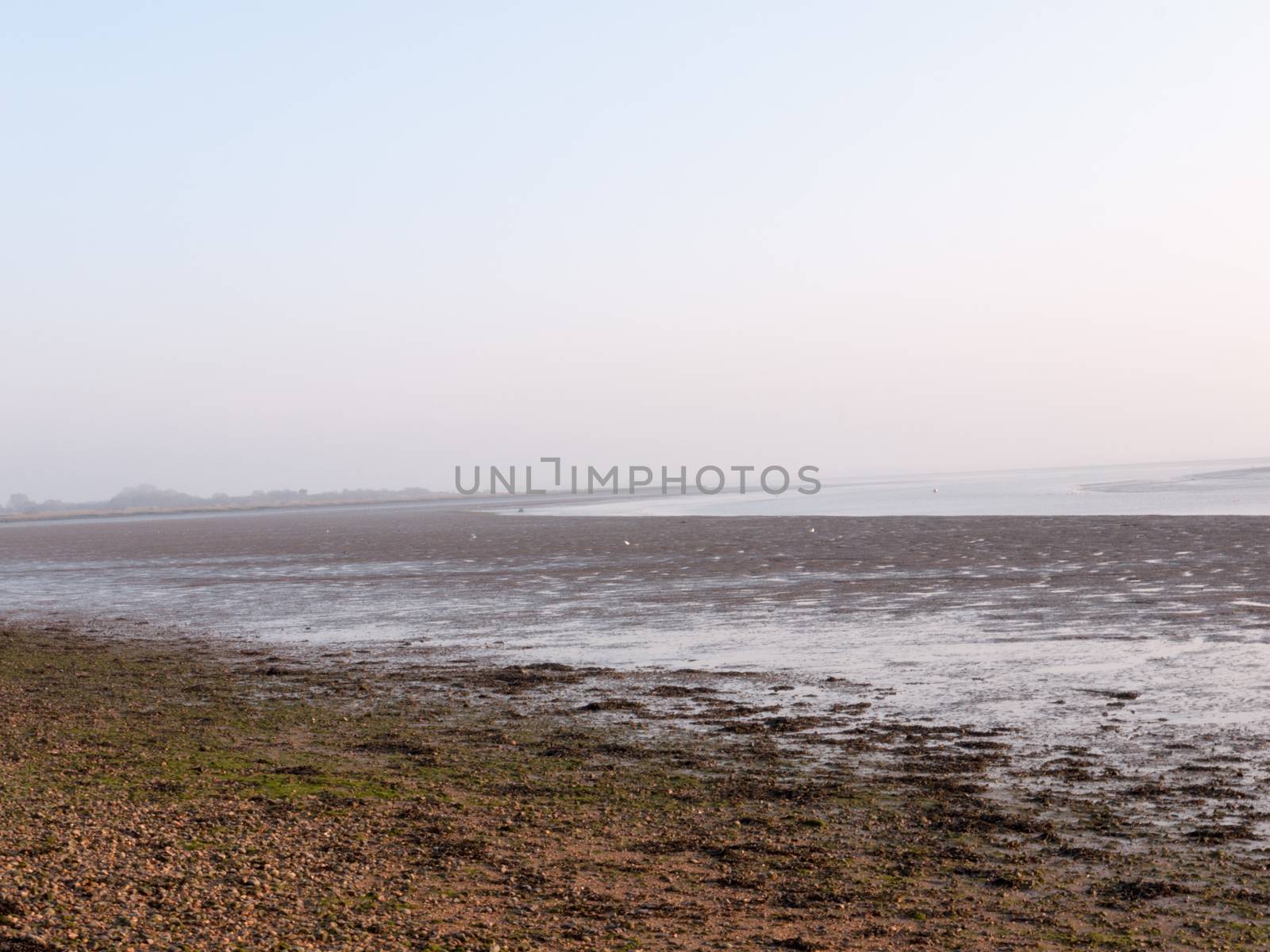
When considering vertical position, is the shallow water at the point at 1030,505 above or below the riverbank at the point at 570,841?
above

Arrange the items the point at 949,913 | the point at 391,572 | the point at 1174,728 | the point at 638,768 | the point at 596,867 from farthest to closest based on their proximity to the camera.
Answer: the point at 391,572 → the point at 1174,728 → the point at 638,768 → the point at 596,867 → the point at 949,913

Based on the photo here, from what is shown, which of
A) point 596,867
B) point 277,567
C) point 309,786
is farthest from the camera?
point 277,567

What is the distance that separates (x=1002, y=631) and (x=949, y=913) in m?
13.6

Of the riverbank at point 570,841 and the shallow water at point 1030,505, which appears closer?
the riverbank at point 570,841

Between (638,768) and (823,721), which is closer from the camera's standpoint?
(638,768)

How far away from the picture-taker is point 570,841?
29.6ft

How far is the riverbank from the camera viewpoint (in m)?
7.07

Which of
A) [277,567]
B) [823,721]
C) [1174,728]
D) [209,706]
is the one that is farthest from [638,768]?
[277,567]

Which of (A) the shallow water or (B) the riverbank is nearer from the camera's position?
(B) the riverbank

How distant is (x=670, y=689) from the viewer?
1578 cm

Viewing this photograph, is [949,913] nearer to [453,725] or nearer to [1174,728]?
[1174,728]

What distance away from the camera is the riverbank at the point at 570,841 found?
707cm

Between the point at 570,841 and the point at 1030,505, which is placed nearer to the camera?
the point at 570,841

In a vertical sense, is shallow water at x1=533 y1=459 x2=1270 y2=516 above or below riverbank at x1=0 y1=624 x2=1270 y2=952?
above
